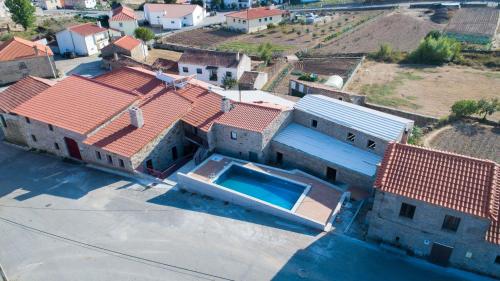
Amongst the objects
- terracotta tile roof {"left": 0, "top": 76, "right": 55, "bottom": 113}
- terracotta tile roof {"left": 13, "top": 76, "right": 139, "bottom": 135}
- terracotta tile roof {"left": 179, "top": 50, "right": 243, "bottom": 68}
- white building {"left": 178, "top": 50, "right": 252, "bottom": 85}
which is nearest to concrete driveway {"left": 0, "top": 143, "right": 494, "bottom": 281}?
terracotta tile roof {"left": 13, "top": 76, "right": 139, "bottom": 135}

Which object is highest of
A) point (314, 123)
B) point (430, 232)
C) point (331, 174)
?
point (314, 123)

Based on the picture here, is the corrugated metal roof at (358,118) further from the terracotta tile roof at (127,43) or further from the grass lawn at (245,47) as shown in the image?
the grass lawn at (245,47)

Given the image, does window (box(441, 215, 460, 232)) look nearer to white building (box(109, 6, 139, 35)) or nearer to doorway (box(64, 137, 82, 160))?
doorway (box(64, 137, 82, 160))

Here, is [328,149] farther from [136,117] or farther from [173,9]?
[173,9]

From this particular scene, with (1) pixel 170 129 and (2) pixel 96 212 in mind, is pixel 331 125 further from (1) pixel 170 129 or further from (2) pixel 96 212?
(2) pixel 96 212

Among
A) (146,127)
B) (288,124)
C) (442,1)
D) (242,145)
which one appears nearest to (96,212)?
(146,127)

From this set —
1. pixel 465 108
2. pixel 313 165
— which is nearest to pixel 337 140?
pixel 313 165
